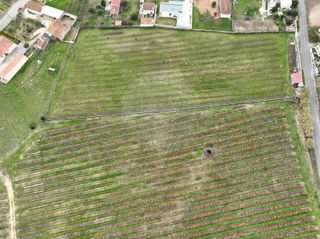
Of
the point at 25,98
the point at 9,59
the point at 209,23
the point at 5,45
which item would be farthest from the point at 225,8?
the point at 5,45

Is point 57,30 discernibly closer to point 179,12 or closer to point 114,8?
point 114,8

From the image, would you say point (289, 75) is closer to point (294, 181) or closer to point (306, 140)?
point (306, 140)

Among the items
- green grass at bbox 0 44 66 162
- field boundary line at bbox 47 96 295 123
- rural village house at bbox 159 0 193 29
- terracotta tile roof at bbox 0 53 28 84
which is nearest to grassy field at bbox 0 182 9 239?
green grass at bbox 0 44 66 162

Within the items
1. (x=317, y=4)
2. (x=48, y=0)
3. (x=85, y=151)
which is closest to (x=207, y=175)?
(x=85, y=151)

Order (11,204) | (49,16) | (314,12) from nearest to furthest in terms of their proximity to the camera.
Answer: (11,204) → (314,12) → (49,16)

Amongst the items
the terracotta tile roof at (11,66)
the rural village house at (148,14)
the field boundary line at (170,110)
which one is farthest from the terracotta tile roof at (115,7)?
the field boundary line at (170,110)

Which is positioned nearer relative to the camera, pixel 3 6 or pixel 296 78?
pixel 296 78

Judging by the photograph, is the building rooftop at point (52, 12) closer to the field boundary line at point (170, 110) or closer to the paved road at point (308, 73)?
the field boundary line at point (170, 110)
